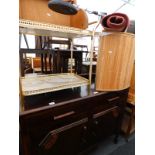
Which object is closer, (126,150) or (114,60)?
(114,60)

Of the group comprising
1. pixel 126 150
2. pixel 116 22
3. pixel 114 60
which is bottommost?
pixel 126 150

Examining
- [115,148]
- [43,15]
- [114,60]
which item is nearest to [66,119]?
[114,60]

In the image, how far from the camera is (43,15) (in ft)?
2.74

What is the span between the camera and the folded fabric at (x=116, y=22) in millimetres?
807

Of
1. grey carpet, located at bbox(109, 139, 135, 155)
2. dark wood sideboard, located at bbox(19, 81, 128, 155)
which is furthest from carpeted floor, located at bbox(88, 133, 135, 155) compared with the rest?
dark wood sideboard, located at bbox(19, 81, 128, 155)

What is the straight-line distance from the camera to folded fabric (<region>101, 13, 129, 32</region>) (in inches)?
31.8

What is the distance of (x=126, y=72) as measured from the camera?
0.98 metres

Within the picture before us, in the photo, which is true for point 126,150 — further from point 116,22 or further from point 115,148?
point 116,22

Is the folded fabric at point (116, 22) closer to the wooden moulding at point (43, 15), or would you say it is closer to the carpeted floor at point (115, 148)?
the wooden moulding at point (43, 15)

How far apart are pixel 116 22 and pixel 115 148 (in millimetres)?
1347
